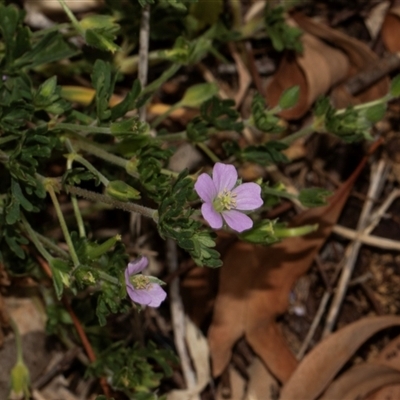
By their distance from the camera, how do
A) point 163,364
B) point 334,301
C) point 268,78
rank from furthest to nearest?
1. point 268,78
2. point 334,301
3. point 163,364

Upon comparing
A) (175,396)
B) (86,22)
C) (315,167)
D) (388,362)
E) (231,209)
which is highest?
(86,22)

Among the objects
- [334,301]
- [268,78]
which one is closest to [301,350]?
[334,301]

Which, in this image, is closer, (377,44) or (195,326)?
(195,326)

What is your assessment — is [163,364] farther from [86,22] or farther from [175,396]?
[86,22]

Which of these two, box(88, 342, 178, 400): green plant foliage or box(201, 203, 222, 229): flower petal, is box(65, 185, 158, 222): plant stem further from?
box(88, 342, 178, 400): green plant foliage

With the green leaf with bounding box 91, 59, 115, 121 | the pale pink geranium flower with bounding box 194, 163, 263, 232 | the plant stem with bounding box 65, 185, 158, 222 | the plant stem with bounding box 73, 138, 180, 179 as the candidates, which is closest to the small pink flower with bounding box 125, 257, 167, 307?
the plant stem with bounding box 65, 185, 158, 222

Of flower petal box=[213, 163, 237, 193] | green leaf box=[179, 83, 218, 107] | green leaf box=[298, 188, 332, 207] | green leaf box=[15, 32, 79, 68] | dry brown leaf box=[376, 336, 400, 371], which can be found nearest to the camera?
flower petal box=[213, 163, 237, 193]

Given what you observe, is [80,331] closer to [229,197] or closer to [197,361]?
[197,361]
